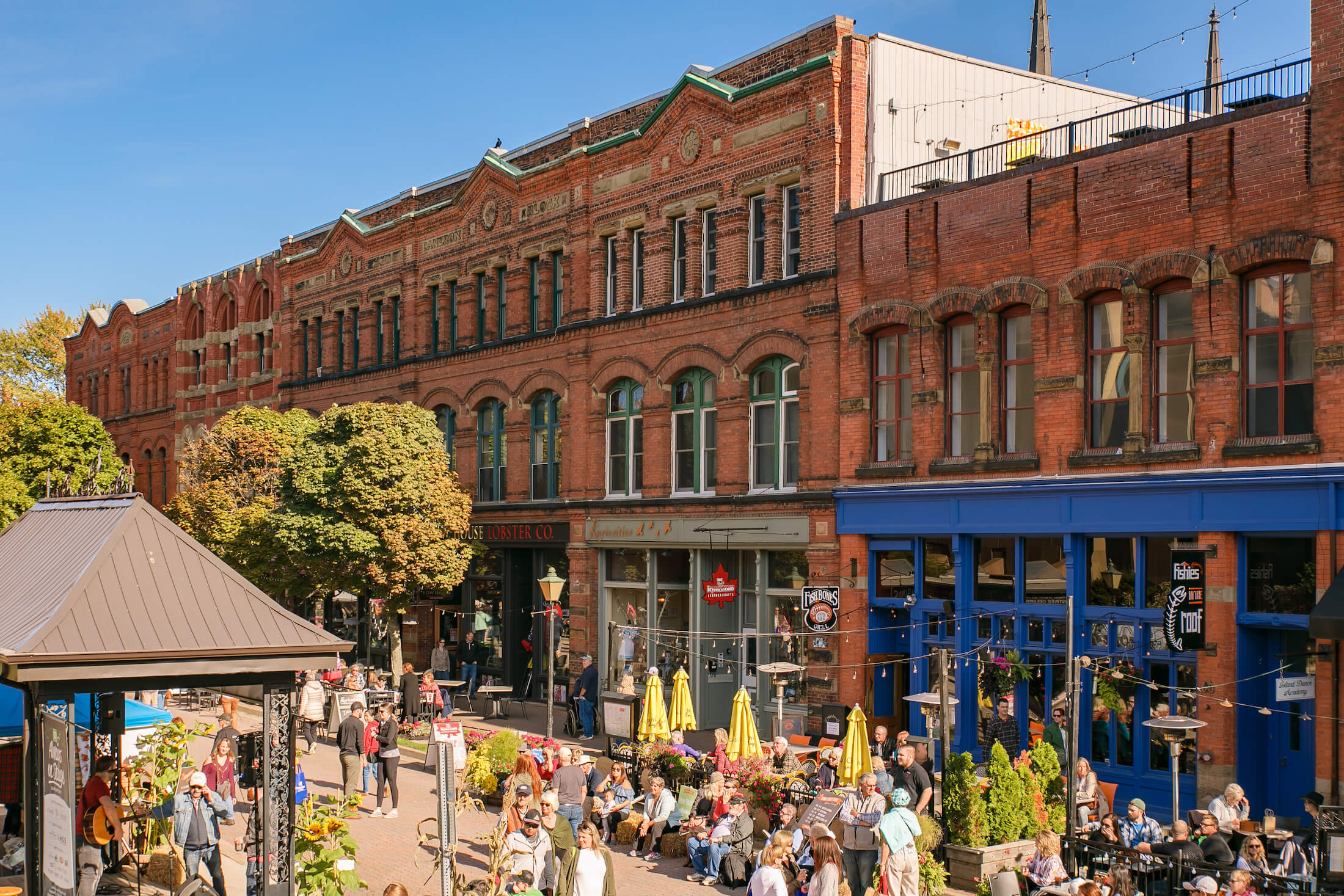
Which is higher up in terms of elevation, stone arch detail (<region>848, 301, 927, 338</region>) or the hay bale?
stone arch detail (<region>848, 301, 927, 338</region>)

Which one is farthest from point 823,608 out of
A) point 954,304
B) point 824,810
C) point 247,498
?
point 247,498

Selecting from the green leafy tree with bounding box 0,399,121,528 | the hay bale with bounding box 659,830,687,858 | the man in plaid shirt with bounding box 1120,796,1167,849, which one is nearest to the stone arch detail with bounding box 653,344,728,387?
the hay bale with bounding box 659,830,687,858

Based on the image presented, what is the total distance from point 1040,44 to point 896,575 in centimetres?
2909

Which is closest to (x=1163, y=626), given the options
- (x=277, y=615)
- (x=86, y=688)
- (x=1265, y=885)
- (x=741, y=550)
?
(x=1265, y=885)

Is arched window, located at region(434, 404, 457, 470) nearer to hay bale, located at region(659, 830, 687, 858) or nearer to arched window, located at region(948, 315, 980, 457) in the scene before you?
arched window, located at region(948, 315, 980, 457)

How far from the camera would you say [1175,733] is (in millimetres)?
19266

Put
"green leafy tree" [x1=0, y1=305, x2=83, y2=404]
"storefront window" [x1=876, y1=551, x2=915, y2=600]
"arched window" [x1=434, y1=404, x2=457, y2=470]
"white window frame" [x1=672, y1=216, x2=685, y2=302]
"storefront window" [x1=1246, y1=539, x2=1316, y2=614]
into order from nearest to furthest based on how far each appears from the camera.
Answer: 1. "storefront window" [x1=1246, y1=539, x2=1316, y2=614]
2. "storefront window" [x1=876, y1=551, x2=915, y2=600]
3. "white window frame" [x1=672, y1=216, x2=685, y2=302]
4. "arched window" [x1=434, y1=404, x2=457, y2=470]
5. "green leafy tree" [x1=0, y1=305, x2=83, y2=404]

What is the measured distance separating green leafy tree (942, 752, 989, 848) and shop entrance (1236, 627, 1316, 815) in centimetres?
499

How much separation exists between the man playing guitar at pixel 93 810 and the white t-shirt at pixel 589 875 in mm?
5567

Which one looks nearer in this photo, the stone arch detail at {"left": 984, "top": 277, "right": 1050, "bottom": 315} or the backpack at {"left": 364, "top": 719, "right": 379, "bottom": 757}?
the backpack at {"left": 364, "top": 719, "right": 379, "bottom": 757}

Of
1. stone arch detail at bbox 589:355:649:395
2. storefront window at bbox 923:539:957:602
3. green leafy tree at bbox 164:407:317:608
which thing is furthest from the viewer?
green leafy tree at bbox 164:407:317:608

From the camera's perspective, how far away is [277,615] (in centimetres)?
1368

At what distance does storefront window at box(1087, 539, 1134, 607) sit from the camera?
2161 cm

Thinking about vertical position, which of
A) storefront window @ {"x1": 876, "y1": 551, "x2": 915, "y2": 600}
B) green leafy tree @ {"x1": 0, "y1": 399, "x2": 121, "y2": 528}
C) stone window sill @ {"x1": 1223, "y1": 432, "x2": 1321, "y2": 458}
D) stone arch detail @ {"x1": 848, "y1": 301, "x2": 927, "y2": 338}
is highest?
stone arch detail @ {"x1": 848, "y1": 301, "x2": 927, "y2": 338}
